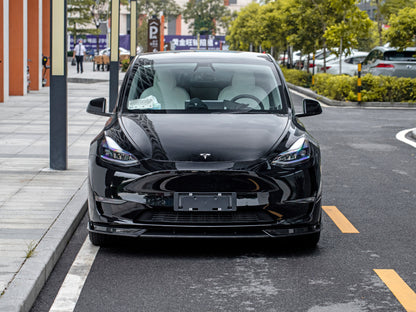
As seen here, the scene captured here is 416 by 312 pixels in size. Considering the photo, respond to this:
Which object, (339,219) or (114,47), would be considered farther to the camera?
(114,47)

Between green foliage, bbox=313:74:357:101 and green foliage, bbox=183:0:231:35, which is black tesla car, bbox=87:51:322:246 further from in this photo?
green foliage, bbox=183:0:231:35

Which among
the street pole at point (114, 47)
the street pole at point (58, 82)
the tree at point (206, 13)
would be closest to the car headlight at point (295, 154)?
the street pole at point (58, 82)

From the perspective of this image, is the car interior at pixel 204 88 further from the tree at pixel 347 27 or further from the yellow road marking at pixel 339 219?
the tree at pixel 347 27

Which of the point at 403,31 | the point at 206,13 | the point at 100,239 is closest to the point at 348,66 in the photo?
the point at 403,31

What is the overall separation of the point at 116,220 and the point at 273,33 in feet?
120

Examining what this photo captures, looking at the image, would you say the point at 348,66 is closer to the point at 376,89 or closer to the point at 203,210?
the point at 376,89

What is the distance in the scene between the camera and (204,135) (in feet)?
19.6

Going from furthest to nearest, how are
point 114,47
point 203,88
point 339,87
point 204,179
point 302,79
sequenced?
point 302,79 < point 339,87 < point 114,47 < point 203,88 < point 204,179

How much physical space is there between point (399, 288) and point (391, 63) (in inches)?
797

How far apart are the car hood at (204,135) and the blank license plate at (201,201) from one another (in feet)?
0.87

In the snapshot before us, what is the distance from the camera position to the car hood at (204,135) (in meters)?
5.77

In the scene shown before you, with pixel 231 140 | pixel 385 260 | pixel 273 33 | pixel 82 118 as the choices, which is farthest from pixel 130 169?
pixel 273 33

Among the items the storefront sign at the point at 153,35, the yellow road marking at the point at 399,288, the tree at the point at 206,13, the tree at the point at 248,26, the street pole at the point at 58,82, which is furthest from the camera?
the tree at the point at 206,13

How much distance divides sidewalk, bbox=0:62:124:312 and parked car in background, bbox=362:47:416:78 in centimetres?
1230
